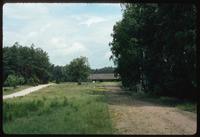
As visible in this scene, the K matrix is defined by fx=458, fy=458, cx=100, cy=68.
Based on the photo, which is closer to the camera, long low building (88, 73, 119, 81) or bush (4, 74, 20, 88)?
bush (4, 74, 20, 88)

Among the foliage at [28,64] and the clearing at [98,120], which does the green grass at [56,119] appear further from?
the foliage at [28,64]

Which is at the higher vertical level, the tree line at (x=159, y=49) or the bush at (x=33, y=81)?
the tree line at (x=159, y=49)


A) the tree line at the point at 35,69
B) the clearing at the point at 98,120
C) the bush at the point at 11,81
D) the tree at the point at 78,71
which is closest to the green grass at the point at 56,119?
the clearing at the point at 98,120

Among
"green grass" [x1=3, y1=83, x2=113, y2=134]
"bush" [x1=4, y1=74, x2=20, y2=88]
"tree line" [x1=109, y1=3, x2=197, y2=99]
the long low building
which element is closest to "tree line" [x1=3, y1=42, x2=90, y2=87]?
"bush" [x1=4, y1=74, x2=20, y2=88]

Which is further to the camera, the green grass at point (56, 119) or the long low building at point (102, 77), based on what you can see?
the long low building at point (102, 77)

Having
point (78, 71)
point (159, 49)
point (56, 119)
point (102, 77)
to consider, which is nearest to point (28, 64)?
point (78, 71)

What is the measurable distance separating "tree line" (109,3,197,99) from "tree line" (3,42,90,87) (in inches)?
899

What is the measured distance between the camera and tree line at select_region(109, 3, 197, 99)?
2334cm

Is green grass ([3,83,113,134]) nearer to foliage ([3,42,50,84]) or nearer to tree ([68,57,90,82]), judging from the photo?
foliage ([3,42,50,84])

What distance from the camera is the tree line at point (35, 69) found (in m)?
66.8

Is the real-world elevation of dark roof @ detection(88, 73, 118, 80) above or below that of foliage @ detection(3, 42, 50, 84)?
below

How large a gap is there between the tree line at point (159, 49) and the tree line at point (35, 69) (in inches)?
899

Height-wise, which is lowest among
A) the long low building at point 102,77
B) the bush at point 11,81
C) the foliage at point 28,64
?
the long low building at point 102,77

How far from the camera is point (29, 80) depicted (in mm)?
82000
